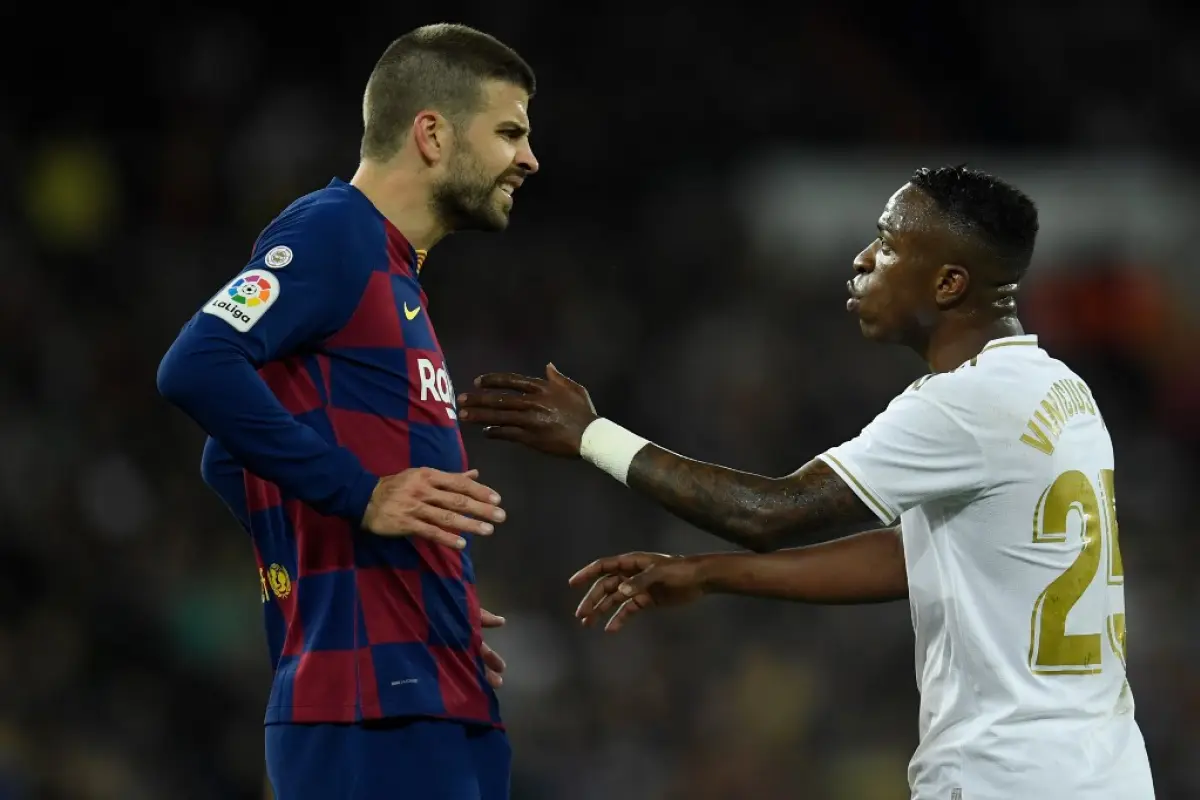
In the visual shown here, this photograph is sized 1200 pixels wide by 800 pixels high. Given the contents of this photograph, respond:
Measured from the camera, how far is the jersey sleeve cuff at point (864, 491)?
12.5 ft

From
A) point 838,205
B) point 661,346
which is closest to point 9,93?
point 661,346

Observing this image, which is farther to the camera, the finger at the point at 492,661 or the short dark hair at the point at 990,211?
the short dark hair at the point at 990,211

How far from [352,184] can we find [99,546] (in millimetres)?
5637

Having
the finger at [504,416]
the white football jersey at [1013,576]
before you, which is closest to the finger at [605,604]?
the finger at [504,416]

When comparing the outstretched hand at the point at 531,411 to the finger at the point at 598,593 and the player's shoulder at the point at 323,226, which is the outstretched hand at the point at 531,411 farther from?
the player's shoulder at the point at 323,226

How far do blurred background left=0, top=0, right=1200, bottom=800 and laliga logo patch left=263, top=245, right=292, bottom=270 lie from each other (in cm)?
504

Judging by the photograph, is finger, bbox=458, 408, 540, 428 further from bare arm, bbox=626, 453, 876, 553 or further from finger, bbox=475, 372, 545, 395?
bare arm, bbox=626, 453, 876, 553

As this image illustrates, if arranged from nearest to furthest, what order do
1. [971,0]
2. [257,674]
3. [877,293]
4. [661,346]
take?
1. [877,293]
2. [257,674]
3. [661,346]
4. [971,0]

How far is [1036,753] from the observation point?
366 cm

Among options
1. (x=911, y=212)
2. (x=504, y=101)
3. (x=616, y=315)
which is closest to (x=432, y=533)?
(x=504, y=101)

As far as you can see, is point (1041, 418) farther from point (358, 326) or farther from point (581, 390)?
point (358, 326)

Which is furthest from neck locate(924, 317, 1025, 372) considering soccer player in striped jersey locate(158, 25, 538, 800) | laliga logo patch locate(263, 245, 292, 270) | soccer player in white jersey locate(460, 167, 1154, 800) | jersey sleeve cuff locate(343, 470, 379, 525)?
laliga logo patch locate(263, 245, 292, 270)

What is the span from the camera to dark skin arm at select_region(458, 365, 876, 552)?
12.6ft

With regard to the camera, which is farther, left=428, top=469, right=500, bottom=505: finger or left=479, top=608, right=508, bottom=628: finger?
left=479, top=608, right=508, bottom=628: finger
